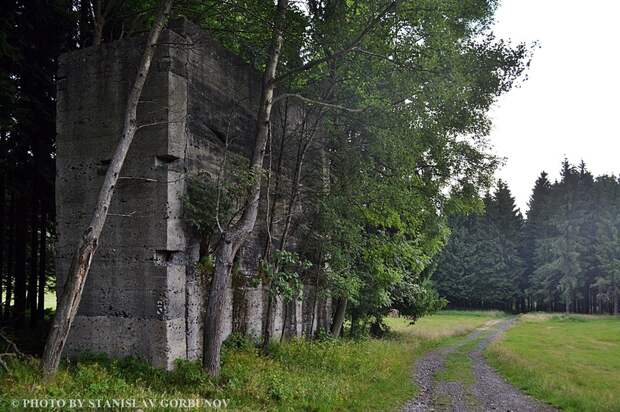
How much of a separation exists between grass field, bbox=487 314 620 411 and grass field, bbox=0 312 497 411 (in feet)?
12.2

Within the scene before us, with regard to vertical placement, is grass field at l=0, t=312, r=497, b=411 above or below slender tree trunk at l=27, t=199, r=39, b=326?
below

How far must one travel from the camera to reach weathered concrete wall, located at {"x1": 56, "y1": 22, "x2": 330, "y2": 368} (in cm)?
1084

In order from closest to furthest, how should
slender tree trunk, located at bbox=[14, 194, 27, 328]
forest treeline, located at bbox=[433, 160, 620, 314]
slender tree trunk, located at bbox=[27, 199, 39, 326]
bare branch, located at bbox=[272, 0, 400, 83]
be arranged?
bare branch, located at bbox=[272, 0, 400, 83], slender tree trunk, located at bbox=[14, 194, 27, 328], slender tree trunk, located at bbox=[27, 199, 39, 326], forest treeline, located at bbox=[433, 160, 620, 314]

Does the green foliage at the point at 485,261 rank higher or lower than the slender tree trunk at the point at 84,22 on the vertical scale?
lower

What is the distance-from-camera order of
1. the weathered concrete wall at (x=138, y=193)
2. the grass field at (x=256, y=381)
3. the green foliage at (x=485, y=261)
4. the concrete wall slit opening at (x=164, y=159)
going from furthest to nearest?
the green foliage at (x=485, y=261) → the concrete wall slit opening at (x=164, y=159) → the weathered concrete wall at (x=138, y=193) → the grass field at (x=256, y=381)

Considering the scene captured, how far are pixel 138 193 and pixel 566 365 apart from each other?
17.6 m

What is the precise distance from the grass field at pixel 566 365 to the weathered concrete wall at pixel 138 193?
9.35 metres

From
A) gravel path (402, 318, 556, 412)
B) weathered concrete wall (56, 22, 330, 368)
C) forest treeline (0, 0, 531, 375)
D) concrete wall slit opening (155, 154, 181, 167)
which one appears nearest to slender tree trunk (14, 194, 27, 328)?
forest treeline (0, 0, 531, 375)

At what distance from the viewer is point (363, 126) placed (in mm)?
15133

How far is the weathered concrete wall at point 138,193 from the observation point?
35.6ft

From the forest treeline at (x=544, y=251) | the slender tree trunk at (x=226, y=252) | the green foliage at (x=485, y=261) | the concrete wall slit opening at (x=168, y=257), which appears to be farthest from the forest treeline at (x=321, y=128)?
the green foliage at (x=485, y=261)

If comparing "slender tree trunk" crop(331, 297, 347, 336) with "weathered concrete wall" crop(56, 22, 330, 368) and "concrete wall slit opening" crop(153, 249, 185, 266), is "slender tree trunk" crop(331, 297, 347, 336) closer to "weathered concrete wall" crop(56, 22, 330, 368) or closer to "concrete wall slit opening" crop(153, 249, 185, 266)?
"weathered concrete wall" crop(56, 22, 330, 368)

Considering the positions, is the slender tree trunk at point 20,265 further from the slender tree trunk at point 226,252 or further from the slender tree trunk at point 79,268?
the slender tree trunk at point 226,252

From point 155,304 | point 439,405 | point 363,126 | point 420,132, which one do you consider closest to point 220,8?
point 363,126
